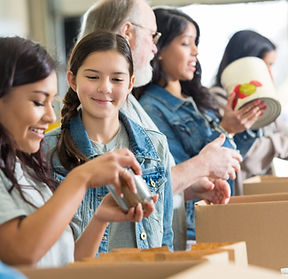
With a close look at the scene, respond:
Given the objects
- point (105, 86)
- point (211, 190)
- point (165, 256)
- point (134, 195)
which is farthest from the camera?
point (211, 190)

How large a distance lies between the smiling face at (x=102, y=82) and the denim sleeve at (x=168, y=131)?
0.70 meters

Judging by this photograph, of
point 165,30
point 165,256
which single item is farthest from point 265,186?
point 165,256

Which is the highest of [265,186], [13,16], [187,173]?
[13,16]

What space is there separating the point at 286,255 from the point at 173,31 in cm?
110

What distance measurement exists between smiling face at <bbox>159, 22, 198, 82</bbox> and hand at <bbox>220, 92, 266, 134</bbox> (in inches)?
7.1

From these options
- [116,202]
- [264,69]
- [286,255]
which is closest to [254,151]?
[264,69]

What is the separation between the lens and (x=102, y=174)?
1.12 meters

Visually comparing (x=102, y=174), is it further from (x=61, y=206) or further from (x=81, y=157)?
(x=81, y=157)

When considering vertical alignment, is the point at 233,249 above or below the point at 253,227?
above

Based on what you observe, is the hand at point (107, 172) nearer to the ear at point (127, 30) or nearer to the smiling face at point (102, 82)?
the smiling face at point (102, 82)

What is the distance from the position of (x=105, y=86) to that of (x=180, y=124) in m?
0.81

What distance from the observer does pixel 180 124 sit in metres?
2.40

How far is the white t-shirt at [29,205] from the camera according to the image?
111cm

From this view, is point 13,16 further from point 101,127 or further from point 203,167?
point 101,127
